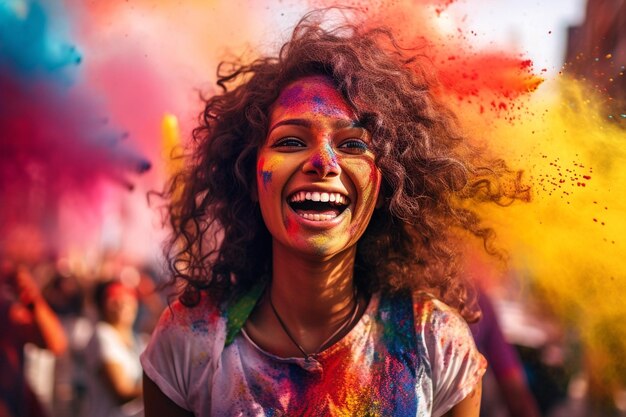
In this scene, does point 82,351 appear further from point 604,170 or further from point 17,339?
point 604,170

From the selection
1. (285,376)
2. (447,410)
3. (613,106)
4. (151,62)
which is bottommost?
(447,410)

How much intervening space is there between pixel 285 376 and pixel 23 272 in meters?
2.16

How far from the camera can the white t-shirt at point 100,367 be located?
3.31 m

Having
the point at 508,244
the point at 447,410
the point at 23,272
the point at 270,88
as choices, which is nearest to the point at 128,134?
the point at 23,272

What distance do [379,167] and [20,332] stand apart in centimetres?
233

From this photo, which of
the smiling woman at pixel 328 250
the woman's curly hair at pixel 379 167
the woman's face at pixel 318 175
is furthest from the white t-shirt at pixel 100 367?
the woman's face at pixel 318 175

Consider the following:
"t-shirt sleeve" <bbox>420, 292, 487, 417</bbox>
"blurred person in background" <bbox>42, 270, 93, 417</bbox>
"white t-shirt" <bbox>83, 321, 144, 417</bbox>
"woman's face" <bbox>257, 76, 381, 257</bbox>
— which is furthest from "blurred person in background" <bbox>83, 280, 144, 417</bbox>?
"t-shirt sleeve" <bbox>420, 292, 487, 417</bbox>

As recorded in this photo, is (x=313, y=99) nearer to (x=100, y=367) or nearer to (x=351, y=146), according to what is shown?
(x=351, y=146)

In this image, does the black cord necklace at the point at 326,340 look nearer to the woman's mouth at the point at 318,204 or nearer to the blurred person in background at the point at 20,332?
the woman's mouth at the point at 318,204

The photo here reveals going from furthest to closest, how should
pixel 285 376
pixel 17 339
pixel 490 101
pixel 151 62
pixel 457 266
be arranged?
1. pixel 17 339
2. pixel 151 62
3. pixel 490 101
4. pixel 457 266
5. pixel 285 376

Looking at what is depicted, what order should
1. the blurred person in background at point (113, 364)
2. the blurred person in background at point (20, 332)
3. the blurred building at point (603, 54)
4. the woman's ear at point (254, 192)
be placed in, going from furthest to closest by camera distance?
the blurred person in background at point (20, 332) < the blurred person in background at point (113, 364) < the blurred building at point (603, 54) < the woman's ear at point (254, 192)

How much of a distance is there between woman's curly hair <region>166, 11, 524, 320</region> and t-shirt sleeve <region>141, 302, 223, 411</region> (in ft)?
0.34

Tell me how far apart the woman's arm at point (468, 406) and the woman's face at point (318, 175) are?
0.56 m

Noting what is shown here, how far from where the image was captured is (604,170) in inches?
93.7
